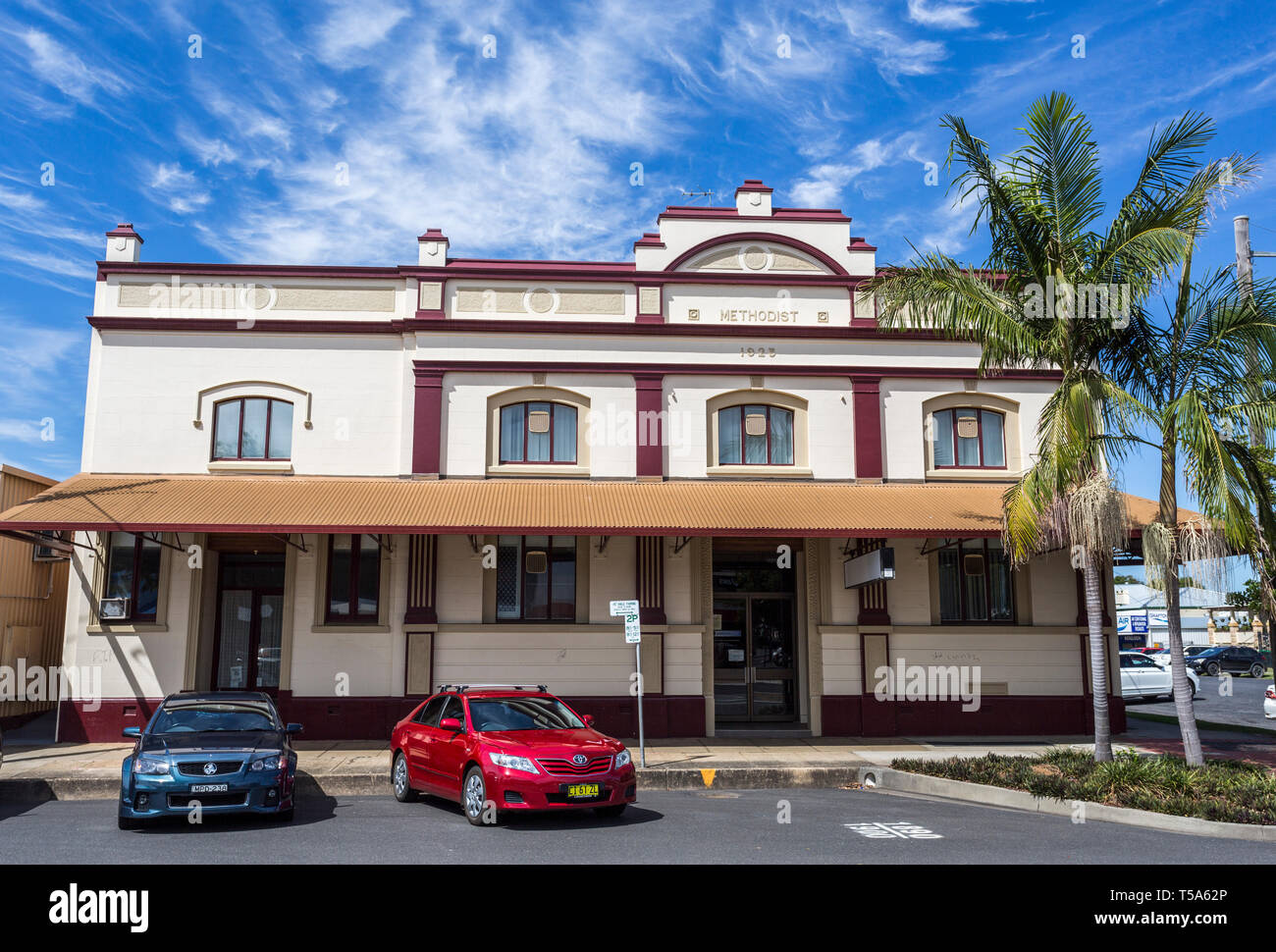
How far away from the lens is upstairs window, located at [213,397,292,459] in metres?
18.0

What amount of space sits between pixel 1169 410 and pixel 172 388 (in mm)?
16007

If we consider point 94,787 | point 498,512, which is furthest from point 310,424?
point 94,787

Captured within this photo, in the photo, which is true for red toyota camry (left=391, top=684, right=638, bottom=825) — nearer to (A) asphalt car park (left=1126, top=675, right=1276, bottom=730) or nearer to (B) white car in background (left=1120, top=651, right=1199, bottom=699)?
(A) asphalt car park (left=1126, top=675, right=1276, bottom=730)

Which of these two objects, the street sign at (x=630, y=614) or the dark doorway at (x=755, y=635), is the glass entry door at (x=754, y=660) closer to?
the dark doorway at (x=755, y=635)

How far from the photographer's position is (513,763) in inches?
411

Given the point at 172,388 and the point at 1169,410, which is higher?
the point at 172,388

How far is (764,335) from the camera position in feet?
61.7

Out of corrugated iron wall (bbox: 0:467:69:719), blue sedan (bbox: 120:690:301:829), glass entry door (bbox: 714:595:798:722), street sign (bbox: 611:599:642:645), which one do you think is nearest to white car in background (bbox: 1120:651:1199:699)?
glass entry door (bbox: 714:595:798:722)

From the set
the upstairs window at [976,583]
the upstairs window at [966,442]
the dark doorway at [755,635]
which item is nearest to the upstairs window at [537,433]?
the dark doorway at [755,635]

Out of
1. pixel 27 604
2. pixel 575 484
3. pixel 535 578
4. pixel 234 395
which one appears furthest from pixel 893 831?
pixel 27 604

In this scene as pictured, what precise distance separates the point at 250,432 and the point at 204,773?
8.91 m

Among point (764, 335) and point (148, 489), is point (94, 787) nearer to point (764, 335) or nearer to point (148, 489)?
point (148, 489)

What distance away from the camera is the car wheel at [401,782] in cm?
1236

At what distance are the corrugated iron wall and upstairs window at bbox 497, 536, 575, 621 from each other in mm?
8833
